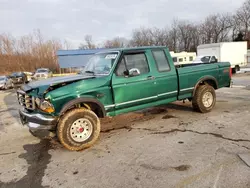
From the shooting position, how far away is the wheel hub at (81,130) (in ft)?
13.5

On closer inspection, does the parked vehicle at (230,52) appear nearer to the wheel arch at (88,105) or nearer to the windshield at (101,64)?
the windshield at (101,64)

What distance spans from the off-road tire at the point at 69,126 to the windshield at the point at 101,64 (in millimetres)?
1096

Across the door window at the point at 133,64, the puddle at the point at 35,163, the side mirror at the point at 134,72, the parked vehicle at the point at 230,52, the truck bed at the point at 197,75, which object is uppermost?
the parked vehicle at the point at 230,52

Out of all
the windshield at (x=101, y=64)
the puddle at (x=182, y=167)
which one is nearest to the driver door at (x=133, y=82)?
the windshield at (x=101, y=64)

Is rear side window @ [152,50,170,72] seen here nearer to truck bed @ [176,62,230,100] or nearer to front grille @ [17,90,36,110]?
truck bed @ [176,62,230,100]

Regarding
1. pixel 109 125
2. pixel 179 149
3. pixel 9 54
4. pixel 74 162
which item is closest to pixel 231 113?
pixel 179 149

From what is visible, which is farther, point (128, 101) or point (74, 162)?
point (128, 101)

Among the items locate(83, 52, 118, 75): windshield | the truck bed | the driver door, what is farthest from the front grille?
the truck bed

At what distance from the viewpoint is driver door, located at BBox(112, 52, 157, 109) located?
4.56m

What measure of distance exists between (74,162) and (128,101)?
183 centimetres

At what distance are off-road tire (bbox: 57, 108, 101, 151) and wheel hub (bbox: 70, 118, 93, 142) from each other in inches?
2.4

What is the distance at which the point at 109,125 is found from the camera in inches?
224

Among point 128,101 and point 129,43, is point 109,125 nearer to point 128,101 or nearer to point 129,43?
point 128,101

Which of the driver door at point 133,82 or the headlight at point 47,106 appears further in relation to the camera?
the driver door at point 133,82
